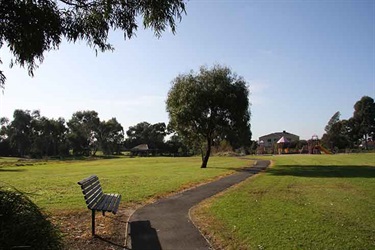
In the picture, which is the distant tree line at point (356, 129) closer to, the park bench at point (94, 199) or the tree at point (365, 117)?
the tree at point (365, 117)

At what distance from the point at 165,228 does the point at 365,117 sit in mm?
106879

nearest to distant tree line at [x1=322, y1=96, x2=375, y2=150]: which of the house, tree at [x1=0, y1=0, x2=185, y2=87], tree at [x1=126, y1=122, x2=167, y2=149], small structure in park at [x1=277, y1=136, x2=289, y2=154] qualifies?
small structure in park at [x1=277, y1=136, x2=289, y2=154]

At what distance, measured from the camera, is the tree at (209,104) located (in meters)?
34.7

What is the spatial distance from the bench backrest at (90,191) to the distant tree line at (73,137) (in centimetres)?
9015

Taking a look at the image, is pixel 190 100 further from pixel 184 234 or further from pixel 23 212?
pixel 23 212

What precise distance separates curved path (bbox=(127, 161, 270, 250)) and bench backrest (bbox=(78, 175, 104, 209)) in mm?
1153

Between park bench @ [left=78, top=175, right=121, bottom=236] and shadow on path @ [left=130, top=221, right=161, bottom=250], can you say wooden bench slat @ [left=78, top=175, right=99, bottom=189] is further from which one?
shadow on path @ [left=130, top=221, right=161, bottom=250]

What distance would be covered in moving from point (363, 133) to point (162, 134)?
64.9 meters

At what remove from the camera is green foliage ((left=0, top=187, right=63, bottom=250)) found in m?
4.55

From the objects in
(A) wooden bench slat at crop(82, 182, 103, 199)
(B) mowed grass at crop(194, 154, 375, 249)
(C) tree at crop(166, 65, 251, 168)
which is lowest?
(B) mowed grass at crop(194, 154, 375, 249)

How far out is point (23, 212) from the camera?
5430mm

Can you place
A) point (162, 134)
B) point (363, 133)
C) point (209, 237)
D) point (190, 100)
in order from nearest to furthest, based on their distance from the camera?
point (209, 237) < point (190, 100) < point (363, 133) < point (162, 134)

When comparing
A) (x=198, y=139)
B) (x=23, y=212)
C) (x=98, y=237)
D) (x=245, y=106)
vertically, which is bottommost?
(x=98, y=237)

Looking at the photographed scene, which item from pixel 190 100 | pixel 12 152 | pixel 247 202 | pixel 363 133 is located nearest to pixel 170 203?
pixel 247 202
